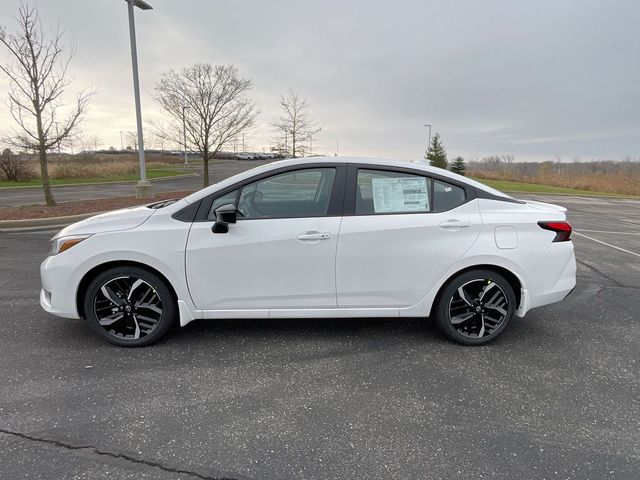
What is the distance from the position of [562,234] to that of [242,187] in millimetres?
2803

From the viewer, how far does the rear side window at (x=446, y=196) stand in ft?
10.6

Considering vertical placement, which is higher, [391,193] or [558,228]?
[391,193]

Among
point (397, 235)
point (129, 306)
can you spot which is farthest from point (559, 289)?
point (129, 306)

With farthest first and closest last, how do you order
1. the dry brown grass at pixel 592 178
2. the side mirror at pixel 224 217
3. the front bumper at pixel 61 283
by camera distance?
the dry brown grass at pixel 592 178
the front bumper at pixel 61 283
the side mirror at pixel 224 217

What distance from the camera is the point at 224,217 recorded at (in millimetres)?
2934

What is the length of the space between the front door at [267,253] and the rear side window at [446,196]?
900 mm

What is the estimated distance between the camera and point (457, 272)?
319 centimetres

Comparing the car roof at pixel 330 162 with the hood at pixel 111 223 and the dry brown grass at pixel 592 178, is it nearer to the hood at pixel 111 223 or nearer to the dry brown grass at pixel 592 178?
the hood at pixel 111 223

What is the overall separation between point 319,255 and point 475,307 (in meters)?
1.45

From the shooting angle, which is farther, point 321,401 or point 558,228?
point 558,228

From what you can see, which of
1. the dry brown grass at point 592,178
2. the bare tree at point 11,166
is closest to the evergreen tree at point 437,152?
the dry brown grass at point 592,178

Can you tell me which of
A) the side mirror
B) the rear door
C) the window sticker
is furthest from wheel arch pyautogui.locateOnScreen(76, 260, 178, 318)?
the window sticker

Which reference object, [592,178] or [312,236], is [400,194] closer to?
[312,236]

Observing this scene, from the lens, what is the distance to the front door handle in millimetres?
3037
